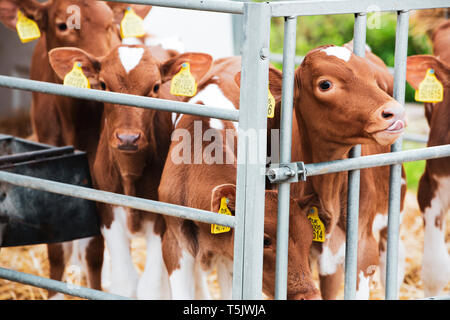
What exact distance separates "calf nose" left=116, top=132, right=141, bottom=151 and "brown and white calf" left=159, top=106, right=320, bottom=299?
7.1 inches

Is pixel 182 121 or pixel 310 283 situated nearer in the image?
pixel 310 283

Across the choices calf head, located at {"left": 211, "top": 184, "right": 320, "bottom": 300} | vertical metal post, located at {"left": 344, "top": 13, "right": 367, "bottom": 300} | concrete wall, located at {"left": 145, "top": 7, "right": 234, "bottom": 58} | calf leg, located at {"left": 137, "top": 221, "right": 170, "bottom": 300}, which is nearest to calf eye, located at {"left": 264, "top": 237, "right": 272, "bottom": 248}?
calf head, located at {"left": 211, "top": 184, "right": 320, "bottom": 300}

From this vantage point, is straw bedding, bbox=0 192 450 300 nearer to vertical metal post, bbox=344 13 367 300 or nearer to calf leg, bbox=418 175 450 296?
calf leg, bbox=418 175 450 296

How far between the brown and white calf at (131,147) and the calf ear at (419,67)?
0.90 metres

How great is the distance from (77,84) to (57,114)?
1.03 m

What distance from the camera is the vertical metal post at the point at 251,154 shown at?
2.24 metres

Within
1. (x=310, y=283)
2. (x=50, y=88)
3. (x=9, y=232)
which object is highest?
(x=50, y=88)

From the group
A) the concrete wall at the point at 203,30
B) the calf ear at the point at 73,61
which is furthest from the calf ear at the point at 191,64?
the concrete wall at the point at 203,30

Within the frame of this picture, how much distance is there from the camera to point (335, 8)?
2.38 metres

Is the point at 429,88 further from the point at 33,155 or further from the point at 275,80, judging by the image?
the point at 33,155

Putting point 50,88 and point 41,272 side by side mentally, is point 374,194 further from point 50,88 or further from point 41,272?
point 41,272

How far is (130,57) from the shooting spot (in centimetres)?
332

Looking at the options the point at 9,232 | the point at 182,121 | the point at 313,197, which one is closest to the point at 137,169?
the point at 182,121

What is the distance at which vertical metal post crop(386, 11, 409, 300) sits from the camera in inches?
101
